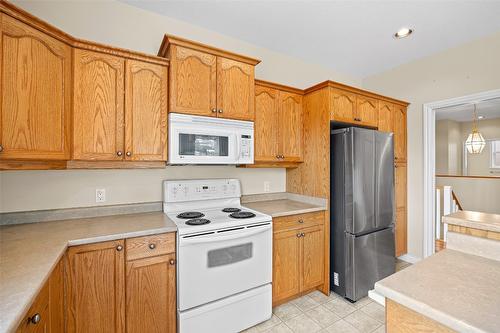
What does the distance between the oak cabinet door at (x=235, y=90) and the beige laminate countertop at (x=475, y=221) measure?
5.37 feet

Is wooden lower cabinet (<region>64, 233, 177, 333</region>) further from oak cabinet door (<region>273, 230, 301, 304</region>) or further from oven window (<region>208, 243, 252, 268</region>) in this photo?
oak cabinet door (<region>273, 230, 301, 304</region>)

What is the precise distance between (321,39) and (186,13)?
1475 millimetres

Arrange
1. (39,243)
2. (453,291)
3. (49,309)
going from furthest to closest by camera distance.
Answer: (39,243) → (49,309) → (453,291)

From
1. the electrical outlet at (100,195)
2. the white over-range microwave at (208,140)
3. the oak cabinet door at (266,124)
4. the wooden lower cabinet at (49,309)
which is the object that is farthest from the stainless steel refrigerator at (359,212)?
the wooden lower cabinet at (49,309)

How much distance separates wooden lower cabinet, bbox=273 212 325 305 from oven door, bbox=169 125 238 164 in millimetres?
768

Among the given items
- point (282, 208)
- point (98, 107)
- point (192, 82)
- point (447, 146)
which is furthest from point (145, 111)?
point (447, 146)

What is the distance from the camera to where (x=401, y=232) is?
125 inches

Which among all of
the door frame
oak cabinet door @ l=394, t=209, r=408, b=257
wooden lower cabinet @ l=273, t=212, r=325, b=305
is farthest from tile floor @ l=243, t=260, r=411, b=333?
the door frame

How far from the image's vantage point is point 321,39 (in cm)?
267

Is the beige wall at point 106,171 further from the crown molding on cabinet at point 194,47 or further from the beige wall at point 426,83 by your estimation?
the beige wall at point 426,83

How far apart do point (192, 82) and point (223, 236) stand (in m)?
1.28

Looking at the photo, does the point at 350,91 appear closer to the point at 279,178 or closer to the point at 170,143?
the point at 279,178

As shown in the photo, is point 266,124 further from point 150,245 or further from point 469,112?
point 469,112

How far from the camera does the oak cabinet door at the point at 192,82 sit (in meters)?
1.91
